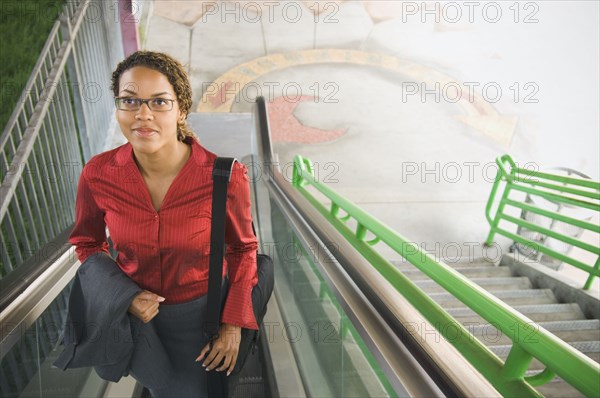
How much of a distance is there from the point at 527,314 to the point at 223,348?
10.7 ft

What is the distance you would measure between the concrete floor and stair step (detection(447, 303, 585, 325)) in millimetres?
2698

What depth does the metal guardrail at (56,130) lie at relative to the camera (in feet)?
8.13

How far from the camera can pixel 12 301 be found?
3.90ft

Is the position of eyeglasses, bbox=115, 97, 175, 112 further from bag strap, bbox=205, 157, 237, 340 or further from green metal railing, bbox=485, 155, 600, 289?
green metal railing, bbox=485, 155, 600, 289

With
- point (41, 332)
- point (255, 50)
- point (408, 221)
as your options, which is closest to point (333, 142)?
point (408, 221)

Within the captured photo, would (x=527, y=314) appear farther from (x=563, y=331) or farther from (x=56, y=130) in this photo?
(x=56, y=130)

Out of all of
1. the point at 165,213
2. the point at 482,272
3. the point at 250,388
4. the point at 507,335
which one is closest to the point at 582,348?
the point at 482,272

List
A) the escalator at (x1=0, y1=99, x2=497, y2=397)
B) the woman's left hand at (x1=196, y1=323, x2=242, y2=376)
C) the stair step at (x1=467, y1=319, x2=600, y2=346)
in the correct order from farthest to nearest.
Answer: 1. the stair step at (x1=467, y1=319, x2=600, y2=346)
2. the woman's left hand at (x1=196, y1=323, x2=242, y2=376)
3. the escalator at (x1=0, y1=99, x2=497, y2=397)

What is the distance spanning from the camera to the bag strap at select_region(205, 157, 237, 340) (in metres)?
Result: 1.08

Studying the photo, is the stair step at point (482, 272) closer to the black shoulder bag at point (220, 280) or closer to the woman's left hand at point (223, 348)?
the black shoulder bag at point (220, 280)

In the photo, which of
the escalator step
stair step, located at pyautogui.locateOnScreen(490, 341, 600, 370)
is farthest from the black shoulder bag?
stair step, located at pyautogui.locateOnScreen(490, 341, 600, 370)

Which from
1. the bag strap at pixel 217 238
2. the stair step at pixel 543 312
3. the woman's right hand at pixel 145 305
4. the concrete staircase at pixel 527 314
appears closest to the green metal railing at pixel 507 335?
the bag strap at pixel 217 238

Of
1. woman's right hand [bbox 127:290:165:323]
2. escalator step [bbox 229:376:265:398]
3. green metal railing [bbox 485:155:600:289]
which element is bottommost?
escalator step [bbox 229:376:265:398]

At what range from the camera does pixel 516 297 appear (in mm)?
3914
